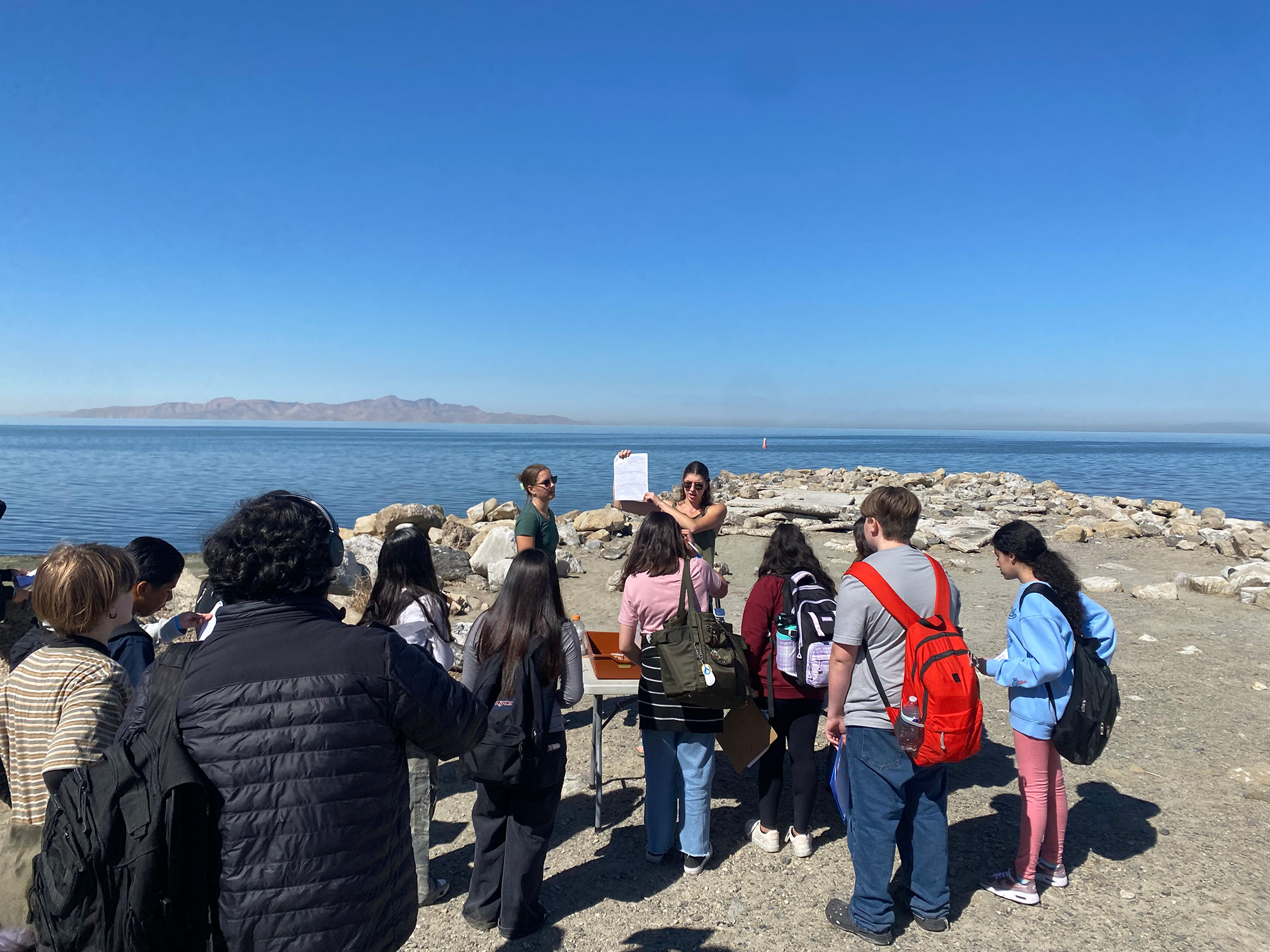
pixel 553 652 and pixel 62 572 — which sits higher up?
pixel 62 572

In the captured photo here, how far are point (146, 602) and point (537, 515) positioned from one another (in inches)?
125

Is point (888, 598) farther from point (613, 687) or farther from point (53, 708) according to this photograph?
point (53, 708)

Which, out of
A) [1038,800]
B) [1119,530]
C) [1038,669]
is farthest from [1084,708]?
[1119,530]

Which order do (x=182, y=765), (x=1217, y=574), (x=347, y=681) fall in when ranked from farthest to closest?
(x=1217, y=574) < (x=347, y=681) < (x=182, y=765)

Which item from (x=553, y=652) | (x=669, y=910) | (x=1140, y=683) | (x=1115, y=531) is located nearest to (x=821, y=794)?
(x=669, y=910)

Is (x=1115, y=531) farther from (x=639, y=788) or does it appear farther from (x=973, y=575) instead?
(x=639, y=788)

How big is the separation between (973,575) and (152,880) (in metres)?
13.0

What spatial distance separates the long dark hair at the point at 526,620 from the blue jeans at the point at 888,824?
1.47 m

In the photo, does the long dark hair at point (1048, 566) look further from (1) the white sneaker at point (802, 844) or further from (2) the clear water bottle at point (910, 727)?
(1) the white sneaker at point (802, 844)

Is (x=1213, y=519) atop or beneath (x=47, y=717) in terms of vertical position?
beneath

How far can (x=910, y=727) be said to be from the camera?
10.8 feet

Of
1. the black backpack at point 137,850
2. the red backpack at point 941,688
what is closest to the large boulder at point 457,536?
the red backpack at point 941,688

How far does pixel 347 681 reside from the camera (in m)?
1.83

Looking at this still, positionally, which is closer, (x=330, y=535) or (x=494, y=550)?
(x=330, y=535)
